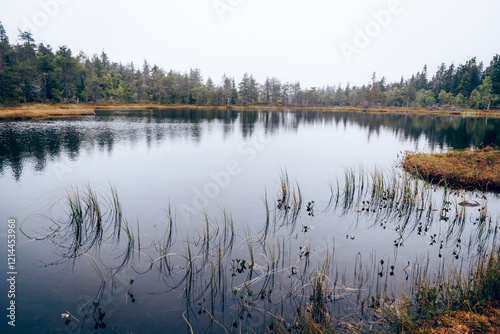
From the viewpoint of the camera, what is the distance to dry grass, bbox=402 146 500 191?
57.1ft

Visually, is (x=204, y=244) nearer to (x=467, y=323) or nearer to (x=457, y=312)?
(x=457, y=312)

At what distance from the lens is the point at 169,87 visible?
129250mm

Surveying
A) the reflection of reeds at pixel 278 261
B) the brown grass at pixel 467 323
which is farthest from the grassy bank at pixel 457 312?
the reflection of reeds at pixel 278 261

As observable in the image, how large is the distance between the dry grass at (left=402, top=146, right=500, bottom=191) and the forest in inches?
4032

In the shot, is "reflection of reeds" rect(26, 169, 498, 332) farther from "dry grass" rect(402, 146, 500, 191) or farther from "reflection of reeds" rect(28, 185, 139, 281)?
"dry grass" rect(402, 146, 500, 191)

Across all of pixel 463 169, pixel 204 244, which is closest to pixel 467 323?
pixel 204 244

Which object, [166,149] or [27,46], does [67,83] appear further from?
[166,149]

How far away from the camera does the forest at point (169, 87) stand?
90.3 m

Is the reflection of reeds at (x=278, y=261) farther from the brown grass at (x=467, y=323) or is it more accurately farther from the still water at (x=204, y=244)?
the brown grass at (x=467, y=323)

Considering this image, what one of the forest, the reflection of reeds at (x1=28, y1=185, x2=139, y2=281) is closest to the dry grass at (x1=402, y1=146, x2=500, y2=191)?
the reflection of reeds at (x1=28, y1=185, x2=139, y2=281)

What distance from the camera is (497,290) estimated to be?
20.8 feet

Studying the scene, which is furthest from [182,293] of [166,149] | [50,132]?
[50,132]

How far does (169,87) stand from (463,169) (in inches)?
5095

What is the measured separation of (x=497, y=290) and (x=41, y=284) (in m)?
12.3
